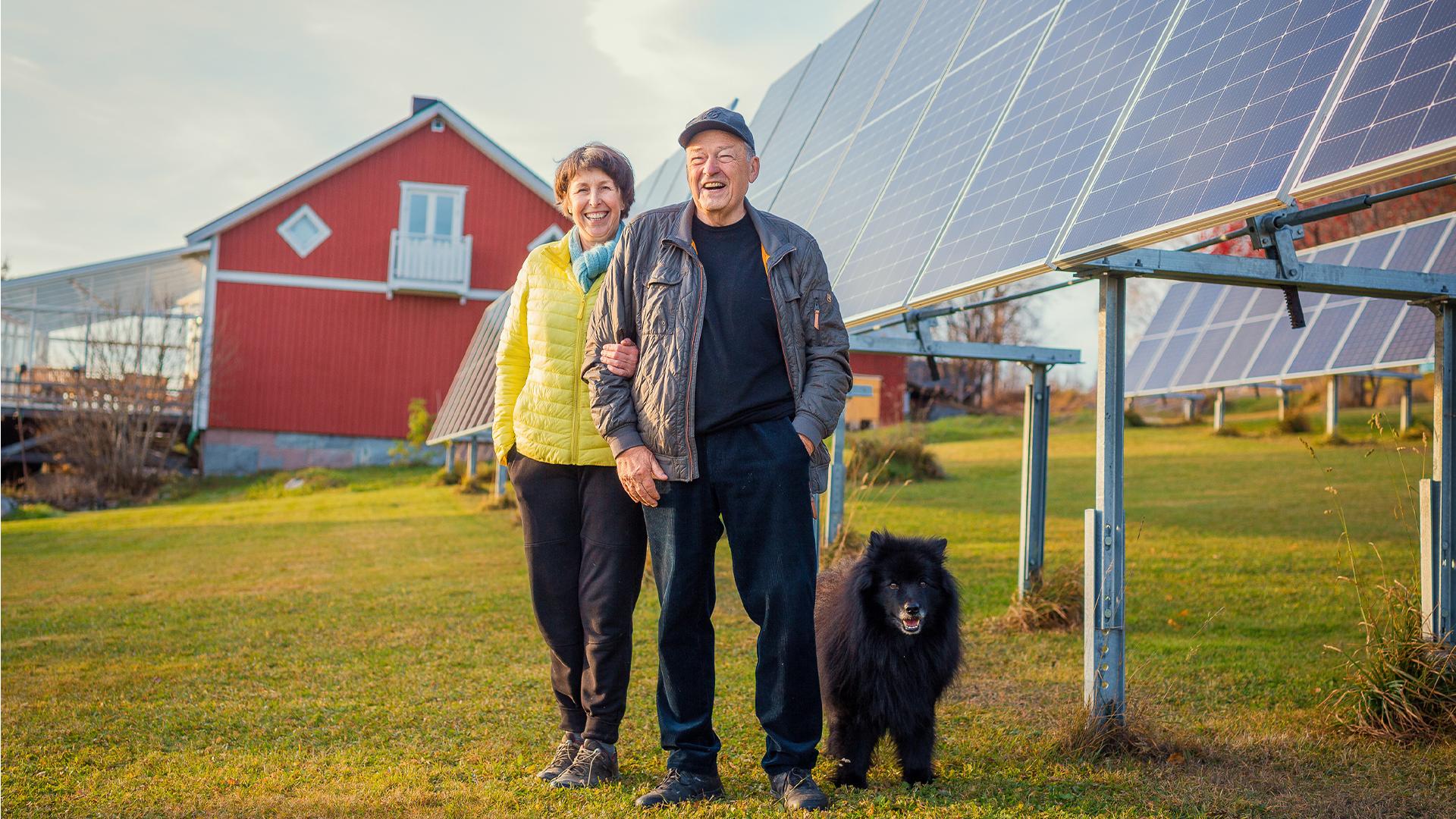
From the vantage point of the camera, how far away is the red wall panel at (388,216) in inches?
995

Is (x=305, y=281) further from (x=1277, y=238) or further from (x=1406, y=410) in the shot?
(x=1277, y=238)

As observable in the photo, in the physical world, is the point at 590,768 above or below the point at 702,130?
below

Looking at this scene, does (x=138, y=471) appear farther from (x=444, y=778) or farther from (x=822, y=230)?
(x=444, y=778)

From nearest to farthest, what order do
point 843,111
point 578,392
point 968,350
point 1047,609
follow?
point 578,392 < point 1047,609 < point 968,350 < point 843,111

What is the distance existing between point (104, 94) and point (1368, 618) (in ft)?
58.2

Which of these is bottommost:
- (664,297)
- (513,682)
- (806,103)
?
(513,682)

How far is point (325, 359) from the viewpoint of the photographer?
83.4ft

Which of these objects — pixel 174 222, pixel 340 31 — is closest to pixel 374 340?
pixel 174 222

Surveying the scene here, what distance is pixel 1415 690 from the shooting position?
4.11 m

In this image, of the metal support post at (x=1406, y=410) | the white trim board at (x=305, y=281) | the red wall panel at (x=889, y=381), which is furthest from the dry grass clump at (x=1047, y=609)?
the red wall panel at (x=889, y=381)

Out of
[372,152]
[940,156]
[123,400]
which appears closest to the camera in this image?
[940,156]

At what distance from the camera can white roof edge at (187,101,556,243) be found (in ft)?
81.0

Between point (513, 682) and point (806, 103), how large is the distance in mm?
8490

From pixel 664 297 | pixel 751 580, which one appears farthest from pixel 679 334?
pixel 751 580
